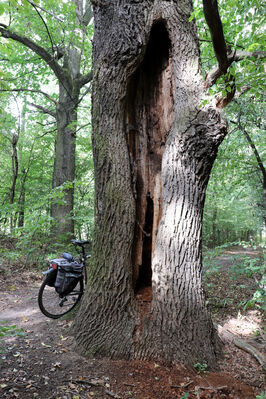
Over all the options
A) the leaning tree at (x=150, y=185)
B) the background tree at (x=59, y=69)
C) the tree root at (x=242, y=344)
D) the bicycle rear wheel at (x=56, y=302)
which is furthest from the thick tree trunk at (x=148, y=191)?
the background tree at (x=59, y=69)

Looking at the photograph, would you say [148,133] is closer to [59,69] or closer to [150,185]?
[150,185]

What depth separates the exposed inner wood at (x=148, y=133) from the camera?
3.36m

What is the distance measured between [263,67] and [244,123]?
13.3ft

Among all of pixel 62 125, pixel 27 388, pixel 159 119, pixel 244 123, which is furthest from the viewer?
pixel 62 125

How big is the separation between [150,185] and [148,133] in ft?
2.42

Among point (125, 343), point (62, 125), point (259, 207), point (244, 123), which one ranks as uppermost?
point (62, 125)

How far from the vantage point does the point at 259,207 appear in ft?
32.4

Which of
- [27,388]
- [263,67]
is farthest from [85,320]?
[263,67]

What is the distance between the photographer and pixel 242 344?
329 centimetres

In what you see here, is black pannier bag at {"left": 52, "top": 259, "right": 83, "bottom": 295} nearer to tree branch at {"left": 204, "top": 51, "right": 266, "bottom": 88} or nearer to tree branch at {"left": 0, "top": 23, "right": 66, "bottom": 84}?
tree branch at {"left": 204, "top": 51, "right": 266, "bottom": 88}

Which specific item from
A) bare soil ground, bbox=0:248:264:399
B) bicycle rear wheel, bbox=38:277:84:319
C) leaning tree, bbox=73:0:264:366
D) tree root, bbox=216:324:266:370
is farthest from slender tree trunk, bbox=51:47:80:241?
tree root, bbox=216:324:266:370

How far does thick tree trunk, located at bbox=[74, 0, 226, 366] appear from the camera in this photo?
9.25ft

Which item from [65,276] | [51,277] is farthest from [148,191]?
[51,277]

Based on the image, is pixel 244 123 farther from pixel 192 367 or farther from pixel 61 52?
pixel 61 52
